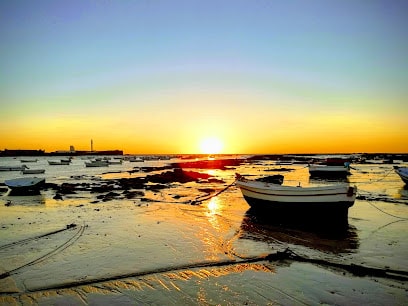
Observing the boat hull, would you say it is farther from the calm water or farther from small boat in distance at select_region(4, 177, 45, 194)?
small boat in distance at select_region(4, 177, 45, 194)

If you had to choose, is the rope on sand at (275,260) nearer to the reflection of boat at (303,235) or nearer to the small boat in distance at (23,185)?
the reflection of boat at (303,235)

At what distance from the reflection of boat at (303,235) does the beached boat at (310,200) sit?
2.16ft

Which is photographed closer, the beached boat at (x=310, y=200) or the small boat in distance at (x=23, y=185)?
the beached boat at (x=310, y=200)

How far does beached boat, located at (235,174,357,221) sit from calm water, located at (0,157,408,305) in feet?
3.72

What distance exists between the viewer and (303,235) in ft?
43.7

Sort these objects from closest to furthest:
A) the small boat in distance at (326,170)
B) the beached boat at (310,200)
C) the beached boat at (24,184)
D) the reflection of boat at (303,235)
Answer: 1. the reflection of boat at (303,235)
2. the beached boat at (310,200)
3. the beached boat at (24,184)
4. the small boat in distance at (326,170)

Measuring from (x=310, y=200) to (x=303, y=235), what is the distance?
105 inches

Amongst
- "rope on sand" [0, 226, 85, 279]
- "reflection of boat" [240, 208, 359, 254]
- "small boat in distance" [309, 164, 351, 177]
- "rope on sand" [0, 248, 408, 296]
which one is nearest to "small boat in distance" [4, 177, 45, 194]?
"rope on sand" [0, 226, 85, 279]

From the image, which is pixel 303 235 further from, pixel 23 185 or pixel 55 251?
pixel 23 185

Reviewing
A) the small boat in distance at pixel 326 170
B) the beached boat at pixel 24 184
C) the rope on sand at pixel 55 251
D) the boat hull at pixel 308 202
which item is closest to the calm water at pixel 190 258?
the rope on sand at pixel 55 251

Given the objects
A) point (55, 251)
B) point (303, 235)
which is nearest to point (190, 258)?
point (55, 251)

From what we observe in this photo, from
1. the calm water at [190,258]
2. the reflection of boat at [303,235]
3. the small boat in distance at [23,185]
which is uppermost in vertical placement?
the small boat in distance at [23,185]

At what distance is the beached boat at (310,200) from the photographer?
15.0 metres

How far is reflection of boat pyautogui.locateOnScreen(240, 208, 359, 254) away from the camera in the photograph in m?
11.7
